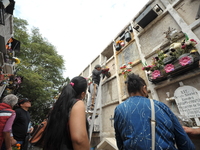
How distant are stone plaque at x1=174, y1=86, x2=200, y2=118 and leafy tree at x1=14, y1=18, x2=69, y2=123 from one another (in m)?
10.3

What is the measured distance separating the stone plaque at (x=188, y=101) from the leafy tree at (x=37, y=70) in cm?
1028

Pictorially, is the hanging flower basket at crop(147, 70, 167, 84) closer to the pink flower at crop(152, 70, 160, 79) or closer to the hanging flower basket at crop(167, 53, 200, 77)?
the pink flower at crop(152, 70, 160, 79)

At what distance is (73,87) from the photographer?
5.61 feet

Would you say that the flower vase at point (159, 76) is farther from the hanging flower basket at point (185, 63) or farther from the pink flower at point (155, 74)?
the hanging flower basket at point (185, 63)

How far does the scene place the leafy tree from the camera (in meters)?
9.50

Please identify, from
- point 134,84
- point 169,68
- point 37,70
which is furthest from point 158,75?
point 37,70

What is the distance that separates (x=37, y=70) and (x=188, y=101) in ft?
39.7

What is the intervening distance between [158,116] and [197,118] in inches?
75.8

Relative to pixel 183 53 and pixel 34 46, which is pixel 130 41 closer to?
pixel 183 53

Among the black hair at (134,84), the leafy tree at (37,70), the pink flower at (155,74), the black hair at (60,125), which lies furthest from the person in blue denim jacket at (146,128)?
the leafy tree at (37,70)

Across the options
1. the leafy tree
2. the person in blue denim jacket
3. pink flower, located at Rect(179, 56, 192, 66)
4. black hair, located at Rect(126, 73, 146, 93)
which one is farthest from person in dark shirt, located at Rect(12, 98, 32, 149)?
the leafy tree

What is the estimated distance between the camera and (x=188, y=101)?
2461 millimetres

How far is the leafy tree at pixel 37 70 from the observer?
A: 9500 mm

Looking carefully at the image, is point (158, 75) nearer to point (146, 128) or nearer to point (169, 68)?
point (169, 68)
